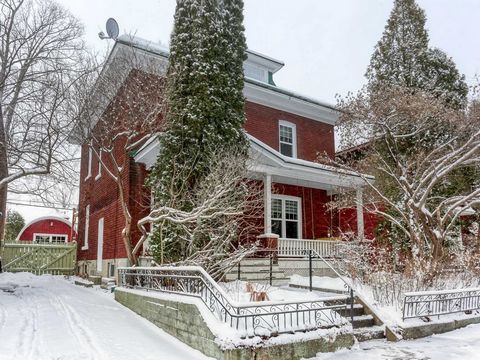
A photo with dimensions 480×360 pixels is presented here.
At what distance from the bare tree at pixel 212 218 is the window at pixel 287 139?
26.6 ft

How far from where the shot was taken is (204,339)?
586cm

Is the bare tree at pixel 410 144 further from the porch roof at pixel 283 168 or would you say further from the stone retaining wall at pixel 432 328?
the stone retaining wall at pixel 432 328

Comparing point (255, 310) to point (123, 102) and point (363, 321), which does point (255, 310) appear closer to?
point (363, 321)

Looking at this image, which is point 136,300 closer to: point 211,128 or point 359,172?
point 211,128

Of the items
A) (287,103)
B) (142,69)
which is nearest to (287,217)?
(287,103)

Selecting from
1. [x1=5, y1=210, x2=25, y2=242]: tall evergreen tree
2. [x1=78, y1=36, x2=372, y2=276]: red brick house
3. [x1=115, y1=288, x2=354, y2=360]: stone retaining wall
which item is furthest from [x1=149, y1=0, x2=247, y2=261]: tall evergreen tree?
[x1=5, y1=210, x2=25, y2=242]: tall evergreen tree

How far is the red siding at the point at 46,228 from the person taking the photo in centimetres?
2936

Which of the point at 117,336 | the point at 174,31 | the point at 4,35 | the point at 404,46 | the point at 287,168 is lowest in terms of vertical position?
the point at 117,336

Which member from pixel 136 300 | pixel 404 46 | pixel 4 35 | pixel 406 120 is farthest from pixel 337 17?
pixel 136 300

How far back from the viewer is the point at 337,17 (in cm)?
1756

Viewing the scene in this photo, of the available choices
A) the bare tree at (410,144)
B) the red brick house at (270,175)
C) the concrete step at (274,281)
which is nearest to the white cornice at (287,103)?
the red brick house at (270,175)

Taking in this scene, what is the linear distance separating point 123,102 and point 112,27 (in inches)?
147

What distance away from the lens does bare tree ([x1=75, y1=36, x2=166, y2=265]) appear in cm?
1174

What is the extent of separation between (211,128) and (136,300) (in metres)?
4.42
